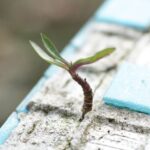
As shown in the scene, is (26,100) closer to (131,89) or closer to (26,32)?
(131,89)

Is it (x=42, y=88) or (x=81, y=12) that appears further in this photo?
(x=81, y=12)

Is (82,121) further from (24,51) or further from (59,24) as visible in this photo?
(59,24)

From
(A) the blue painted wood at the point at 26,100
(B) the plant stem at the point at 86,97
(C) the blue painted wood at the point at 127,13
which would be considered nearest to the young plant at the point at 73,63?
(B) the plant stem at the point at 86,97

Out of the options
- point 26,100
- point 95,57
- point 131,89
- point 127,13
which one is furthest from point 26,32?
point 95,57

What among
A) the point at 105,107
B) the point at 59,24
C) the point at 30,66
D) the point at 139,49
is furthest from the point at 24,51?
the point at 105,107

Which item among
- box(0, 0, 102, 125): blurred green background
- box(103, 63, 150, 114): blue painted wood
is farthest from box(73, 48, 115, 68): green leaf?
box(0, 0, 102, 125): blurred green background

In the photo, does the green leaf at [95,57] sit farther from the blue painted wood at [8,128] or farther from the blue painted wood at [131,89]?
the blue painted wood at [8,128]
